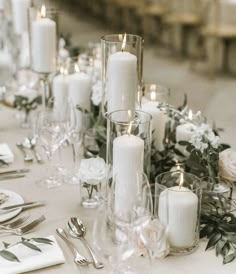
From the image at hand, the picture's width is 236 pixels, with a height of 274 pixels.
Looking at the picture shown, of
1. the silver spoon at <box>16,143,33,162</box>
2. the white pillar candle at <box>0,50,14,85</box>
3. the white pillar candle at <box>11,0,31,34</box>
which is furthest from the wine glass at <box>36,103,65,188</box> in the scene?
the white pillar candle at <box>0,50,14,85</box>

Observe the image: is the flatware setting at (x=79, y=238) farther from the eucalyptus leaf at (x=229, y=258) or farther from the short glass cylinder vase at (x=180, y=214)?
the eucalyptus leaf at (x=229, y=258)

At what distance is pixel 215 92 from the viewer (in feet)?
17.3

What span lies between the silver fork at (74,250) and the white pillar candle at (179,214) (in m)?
0.20

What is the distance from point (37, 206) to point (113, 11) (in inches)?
279

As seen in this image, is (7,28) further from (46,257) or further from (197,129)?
(46,257)

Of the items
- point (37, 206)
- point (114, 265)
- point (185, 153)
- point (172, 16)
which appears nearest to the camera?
point (114, 265)

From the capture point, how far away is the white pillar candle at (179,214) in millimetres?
1413

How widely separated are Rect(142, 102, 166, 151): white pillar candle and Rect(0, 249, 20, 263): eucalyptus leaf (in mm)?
654

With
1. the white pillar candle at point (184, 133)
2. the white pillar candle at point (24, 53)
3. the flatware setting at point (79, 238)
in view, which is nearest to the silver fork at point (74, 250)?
the flatware setting at point (79, 238)

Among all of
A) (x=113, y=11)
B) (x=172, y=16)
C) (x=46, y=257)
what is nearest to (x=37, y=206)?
(x=46, y=257)

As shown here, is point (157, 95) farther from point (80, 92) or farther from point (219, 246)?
point (219, 246)

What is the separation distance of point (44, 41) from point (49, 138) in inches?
19.3

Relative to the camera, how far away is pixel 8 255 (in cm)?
139

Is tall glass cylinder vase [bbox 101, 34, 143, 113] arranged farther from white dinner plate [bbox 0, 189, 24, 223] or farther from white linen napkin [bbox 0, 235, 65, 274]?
white linen napkin [bbox 0, 235, 65, 274]
